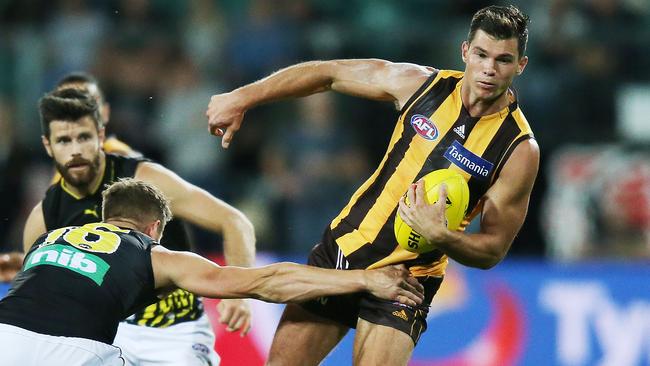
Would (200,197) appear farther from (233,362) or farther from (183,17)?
(183,17)

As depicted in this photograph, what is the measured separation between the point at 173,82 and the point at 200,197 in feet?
16.4

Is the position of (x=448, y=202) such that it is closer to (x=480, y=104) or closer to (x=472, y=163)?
(x=472, y=163)

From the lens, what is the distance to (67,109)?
20.7 ft

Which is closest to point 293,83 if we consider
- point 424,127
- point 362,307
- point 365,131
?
point 424,127

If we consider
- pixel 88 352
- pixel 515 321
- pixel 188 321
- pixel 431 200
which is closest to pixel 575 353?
pixel 515 321

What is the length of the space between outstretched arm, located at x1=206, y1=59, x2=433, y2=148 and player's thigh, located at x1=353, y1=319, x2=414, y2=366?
109cm

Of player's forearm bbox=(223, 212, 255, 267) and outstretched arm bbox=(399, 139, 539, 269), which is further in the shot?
player's forearm bbox=(223, 212, 255, 267)

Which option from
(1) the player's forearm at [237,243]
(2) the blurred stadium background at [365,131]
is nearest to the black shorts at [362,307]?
(1) the player's forearm at [237,243]

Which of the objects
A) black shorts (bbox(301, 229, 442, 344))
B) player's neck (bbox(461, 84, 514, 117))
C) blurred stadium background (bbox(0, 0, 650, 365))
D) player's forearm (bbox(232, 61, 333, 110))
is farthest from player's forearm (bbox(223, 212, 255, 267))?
blurred stadium background (bbox(0, 0, 650, 365))

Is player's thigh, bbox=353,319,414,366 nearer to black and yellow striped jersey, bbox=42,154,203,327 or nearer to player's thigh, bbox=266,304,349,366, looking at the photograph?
player's thigh, bbox=266,304,349,366

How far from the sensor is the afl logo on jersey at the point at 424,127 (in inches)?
214

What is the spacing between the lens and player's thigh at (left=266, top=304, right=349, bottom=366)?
574cm

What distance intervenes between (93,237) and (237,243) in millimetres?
1193

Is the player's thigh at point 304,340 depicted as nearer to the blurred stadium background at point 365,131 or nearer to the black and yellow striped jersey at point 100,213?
the black and yellow striped jersey at point 100,213
